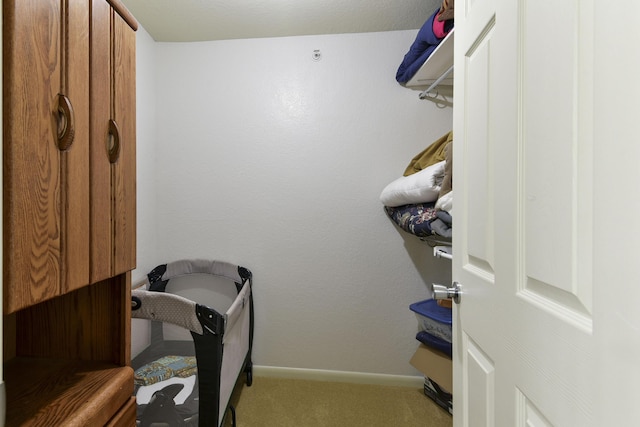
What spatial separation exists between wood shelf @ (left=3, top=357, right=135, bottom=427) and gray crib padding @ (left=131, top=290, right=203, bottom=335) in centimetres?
37

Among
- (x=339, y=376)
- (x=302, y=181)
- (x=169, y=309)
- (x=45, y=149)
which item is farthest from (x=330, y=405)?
(x=45, y=149)

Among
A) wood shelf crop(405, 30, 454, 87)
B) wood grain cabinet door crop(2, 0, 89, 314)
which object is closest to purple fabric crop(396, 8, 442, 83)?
wood shelf crop(405, 30, 454, 87)

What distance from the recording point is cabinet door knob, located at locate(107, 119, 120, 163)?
0.67m

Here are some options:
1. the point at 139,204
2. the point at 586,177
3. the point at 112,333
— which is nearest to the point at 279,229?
the point at 139,204

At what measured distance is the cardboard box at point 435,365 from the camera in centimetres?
152

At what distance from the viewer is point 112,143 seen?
26.9 inches

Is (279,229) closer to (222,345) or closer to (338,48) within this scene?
(222,345)

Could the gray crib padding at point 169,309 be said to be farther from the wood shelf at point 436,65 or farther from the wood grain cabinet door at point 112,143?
the wood shelf at point 436,65

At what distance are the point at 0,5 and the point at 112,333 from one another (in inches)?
27.7

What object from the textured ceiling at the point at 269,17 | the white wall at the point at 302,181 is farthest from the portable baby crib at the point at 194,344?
the textured ceiling at the point at 269,17

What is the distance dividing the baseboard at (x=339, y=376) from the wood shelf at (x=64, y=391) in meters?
1.38

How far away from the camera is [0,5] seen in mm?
410

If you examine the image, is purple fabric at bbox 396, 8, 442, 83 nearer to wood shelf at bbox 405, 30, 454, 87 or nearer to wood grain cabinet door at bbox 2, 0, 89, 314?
wood shelf at bbox 405, 30, 454, 87

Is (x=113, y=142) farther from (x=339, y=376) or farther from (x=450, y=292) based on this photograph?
(x=339, y=376)
